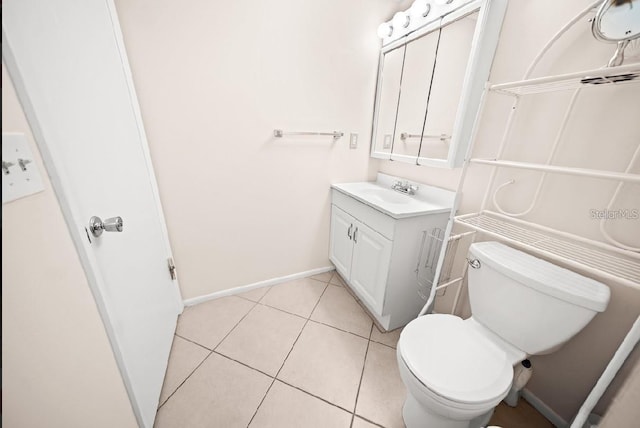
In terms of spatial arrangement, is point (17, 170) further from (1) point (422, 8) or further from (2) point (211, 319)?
(1) point (422, 8)

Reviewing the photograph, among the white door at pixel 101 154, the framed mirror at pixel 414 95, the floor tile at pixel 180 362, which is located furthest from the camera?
the framed mirror at pixel 414 95

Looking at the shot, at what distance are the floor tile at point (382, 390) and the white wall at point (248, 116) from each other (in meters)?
0.94

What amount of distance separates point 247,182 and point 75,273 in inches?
40.9

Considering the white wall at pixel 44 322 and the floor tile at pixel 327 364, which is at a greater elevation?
the white wall at pixel 44 322

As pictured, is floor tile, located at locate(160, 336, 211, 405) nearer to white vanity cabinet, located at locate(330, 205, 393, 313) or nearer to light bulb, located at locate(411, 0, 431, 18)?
white vanity cabinet, located at locate(330, 205, 393, 313)

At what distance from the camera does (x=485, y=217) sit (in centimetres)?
118

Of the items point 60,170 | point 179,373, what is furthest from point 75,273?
point 179,373

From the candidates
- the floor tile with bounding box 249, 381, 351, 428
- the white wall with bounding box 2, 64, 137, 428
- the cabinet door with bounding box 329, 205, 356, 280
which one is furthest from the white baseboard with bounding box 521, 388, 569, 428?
the white wall with bounding box 2, 64, 137, 428

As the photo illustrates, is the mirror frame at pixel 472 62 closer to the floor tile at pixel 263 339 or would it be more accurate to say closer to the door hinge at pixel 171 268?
the floor tile at pixel 263 339

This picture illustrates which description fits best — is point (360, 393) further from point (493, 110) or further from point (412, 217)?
point (493, 110)

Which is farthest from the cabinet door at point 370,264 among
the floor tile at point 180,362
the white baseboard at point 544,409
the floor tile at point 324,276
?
the floor tile at point 180,362

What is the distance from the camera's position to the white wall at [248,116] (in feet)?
3.95

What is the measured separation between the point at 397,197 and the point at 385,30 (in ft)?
3.72

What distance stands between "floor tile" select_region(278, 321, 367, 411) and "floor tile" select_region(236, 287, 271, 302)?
1.56 ft
